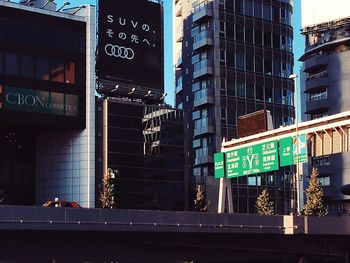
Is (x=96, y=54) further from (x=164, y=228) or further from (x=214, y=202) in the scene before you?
(x=164, y=228)

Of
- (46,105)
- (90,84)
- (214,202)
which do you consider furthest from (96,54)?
(214,202)

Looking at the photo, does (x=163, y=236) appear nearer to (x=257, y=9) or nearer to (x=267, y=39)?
(x=267, y=39)

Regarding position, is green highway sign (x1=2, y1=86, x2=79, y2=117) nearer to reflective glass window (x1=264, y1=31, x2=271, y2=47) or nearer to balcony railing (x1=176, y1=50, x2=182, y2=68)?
balcony railing (x1=176, y1=50, x2=182, y2=68)

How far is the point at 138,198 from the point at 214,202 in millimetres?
13501

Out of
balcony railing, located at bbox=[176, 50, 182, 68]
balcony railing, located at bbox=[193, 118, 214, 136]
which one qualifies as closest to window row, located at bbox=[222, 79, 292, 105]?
balcony railing, located at bbox=[193, 118, 214, 136]

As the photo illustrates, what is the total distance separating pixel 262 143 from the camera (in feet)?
193

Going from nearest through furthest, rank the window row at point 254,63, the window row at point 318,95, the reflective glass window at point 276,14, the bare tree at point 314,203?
the bare tree at point 314,203, the window row at point 254,63, the reflective glass window at point 276,14, the window row at point 318,95

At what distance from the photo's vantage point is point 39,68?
245 ft

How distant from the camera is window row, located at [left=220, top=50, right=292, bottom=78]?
10334cm

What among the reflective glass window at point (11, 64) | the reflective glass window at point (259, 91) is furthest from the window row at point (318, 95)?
the reflective glass window at point (11, 64)

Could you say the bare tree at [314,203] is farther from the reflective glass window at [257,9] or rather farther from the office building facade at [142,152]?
the reflective glass window at [257,9]

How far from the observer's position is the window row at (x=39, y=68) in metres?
72.4

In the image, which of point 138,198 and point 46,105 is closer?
point 46,105

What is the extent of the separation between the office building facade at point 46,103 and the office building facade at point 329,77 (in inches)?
1631
